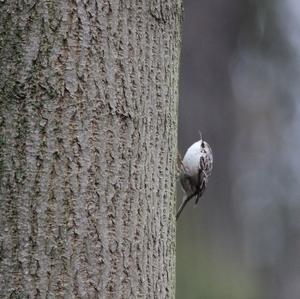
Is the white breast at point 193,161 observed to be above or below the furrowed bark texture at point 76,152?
above

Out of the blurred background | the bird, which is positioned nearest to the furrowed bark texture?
the bird

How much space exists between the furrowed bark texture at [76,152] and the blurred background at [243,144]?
4.62 metres

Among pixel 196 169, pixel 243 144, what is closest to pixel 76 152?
pixel 196 169

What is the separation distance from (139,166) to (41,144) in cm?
19

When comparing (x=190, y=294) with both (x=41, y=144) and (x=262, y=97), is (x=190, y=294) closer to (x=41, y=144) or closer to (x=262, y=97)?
(x=262, y=97)

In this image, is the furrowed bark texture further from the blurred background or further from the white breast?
the blurred background

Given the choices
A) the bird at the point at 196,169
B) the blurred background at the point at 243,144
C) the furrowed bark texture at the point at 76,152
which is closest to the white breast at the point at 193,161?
the bird at the point at 196,169

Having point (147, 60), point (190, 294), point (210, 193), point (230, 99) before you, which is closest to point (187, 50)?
point (230, 99)

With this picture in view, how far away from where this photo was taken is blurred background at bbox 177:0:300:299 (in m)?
6.79

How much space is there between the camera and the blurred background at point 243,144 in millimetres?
6793

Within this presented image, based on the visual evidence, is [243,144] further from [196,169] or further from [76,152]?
[76,152]

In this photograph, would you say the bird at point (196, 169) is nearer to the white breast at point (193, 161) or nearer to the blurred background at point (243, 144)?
the white breast at point (193, 161)

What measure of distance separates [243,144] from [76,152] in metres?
5.83

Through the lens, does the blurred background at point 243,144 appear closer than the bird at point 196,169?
No
